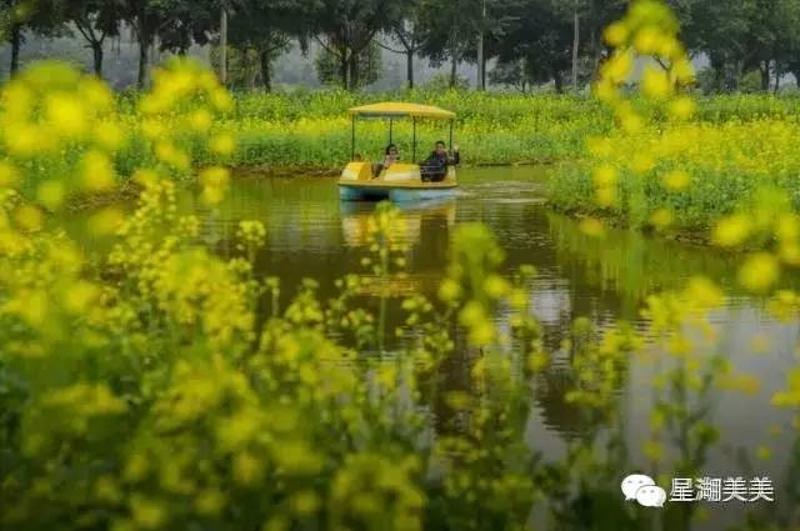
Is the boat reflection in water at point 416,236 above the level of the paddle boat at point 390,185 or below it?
below

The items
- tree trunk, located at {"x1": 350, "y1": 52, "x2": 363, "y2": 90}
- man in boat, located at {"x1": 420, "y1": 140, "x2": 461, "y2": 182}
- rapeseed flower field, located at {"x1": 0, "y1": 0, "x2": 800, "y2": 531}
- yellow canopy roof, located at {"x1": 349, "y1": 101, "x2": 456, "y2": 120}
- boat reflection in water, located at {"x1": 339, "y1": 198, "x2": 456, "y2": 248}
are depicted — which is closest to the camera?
rapeseed flower field, located at {"x1": 0, "y1": 0, "x2": 800, "y2": 531}

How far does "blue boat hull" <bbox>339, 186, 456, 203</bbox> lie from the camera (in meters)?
20.4

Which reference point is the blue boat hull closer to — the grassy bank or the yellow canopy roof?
the grassy bank

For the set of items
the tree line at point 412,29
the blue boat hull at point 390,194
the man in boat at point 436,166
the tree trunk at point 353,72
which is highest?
the tree line at point 412,29

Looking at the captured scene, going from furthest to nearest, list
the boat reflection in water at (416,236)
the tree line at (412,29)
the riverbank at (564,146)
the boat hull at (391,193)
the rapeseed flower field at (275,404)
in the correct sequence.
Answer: the tree line at (412,29) → the boat hull at (391,193) → the riverbank at (564,146) → the boat reflection in water at (416,236) → the rapeseed flower field at (275,404)

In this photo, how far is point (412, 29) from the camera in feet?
224

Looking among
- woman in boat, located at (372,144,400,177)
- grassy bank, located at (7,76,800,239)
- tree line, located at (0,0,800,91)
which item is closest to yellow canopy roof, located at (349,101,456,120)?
woman in boat, located at (372,144,400,177)

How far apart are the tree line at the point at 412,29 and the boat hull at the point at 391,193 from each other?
18560mm

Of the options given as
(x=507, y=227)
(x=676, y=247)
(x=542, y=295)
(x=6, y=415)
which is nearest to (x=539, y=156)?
(x=507, y=227)

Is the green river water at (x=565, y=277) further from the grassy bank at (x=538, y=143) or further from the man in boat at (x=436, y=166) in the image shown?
the grassy bank at (x=538, y=143)

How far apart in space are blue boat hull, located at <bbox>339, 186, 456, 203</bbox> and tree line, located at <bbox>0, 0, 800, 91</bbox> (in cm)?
1856

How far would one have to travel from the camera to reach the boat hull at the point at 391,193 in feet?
66.9

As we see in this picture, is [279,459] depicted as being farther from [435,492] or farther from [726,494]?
[726,494]

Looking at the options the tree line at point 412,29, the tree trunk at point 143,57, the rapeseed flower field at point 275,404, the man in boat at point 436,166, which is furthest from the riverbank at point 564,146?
the tree line at point 412,29
